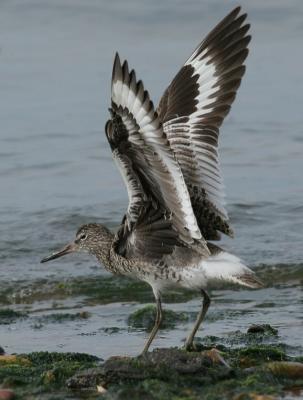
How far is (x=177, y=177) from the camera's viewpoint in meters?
7.54

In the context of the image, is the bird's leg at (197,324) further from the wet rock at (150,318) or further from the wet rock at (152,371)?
the wet rock at (152,371)

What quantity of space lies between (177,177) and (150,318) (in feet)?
5.75

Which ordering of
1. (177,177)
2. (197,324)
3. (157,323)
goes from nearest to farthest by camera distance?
(177,177) < (197,324) < (157,323)

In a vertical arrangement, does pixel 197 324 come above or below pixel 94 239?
below

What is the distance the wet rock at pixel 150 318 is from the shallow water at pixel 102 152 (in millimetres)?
176

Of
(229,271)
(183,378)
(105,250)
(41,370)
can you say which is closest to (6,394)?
(41,370)

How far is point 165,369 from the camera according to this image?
6.88m

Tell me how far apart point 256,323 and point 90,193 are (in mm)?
4741

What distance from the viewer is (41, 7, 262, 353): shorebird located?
7.30 m

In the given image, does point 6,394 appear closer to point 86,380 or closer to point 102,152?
point 86,380

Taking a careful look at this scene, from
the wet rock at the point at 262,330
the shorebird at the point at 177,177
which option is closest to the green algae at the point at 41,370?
the shorebird at the point at 177,177

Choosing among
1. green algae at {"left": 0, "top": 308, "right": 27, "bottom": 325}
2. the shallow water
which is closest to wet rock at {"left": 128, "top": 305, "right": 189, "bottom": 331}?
the shallow water

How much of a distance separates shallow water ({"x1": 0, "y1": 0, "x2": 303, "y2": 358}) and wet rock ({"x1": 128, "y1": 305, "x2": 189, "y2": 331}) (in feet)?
0.58

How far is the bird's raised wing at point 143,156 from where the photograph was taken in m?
7.18
